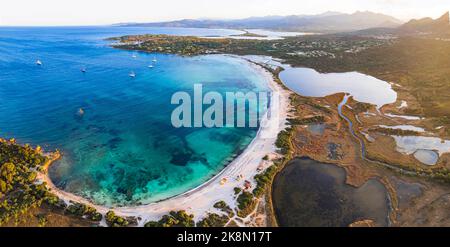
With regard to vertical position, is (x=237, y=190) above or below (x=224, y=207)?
above

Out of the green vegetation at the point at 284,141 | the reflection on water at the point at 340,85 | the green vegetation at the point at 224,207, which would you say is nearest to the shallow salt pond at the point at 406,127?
the reflection on water at the point at 340,85

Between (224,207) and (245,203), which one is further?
(245,203)

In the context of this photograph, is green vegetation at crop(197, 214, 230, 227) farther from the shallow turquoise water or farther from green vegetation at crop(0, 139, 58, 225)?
green vegetation at crop(0, 139, 58, 225)

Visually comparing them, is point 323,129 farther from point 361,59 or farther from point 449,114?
point 361,59

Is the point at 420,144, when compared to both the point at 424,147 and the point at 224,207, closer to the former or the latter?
the point at 424,147

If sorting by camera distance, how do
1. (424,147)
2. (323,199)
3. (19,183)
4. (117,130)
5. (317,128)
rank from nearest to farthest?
1. (19,183)
2. (323,199)
3. (424,147)
4. (117,130)
5. (317,128)

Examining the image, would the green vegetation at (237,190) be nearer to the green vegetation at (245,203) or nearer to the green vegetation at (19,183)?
the green vegetation at (245,203)

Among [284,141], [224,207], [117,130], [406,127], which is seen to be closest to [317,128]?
[284,141]
